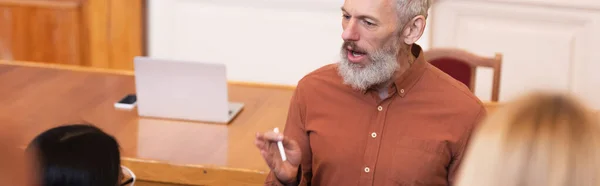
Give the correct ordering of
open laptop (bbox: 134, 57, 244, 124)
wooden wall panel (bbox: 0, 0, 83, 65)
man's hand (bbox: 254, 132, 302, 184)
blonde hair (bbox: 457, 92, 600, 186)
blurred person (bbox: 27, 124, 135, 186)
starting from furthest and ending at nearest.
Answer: wooden wall panel (bbox: 0, 0, 83, 65) < open laptop (bbox: 134, 57, 244, 124) < man's hand (bbox: 254, 132, 302, 184) < blurred person (bbox: 27, 124, 135, 186) < blonde hair (bbox: 457, 92, 600, 186)

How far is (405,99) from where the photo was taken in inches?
79.2

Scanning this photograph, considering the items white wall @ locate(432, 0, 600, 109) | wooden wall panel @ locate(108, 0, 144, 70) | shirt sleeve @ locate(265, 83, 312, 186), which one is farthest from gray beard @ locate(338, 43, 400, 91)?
wooden wall panel @ locate(108, 0, 144, 70)

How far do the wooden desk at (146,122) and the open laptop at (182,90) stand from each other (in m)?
0.03

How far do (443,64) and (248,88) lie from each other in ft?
2.23

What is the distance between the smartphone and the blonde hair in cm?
165

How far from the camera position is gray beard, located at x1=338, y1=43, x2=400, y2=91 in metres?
1.99

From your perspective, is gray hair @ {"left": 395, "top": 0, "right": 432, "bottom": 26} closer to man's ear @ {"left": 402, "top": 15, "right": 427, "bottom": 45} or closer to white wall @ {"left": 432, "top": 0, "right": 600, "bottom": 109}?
man's ear @ {"left": 402, "top": 15, "right": 427, "bottom": 45}

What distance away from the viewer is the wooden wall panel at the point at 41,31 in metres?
4.29

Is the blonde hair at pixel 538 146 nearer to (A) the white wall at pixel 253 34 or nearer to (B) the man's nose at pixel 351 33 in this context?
(B) the man's nose at pixel 351 33

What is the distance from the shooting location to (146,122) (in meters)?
2.60

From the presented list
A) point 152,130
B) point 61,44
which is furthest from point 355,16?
point 61,44

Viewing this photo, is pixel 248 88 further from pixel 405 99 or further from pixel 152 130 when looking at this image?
pixel 405 99

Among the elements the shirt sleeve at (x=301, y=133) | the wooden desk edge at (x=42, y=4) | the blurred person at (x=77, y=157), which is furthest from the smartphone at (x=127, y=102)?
the wooden desk edge at (x=42, y=4)

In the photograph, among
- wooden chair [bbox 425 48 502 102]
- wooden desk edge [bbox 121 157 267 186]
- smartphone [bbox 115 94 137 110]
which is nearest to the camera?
wooden desk edge [bbox 121 157 267 186]
